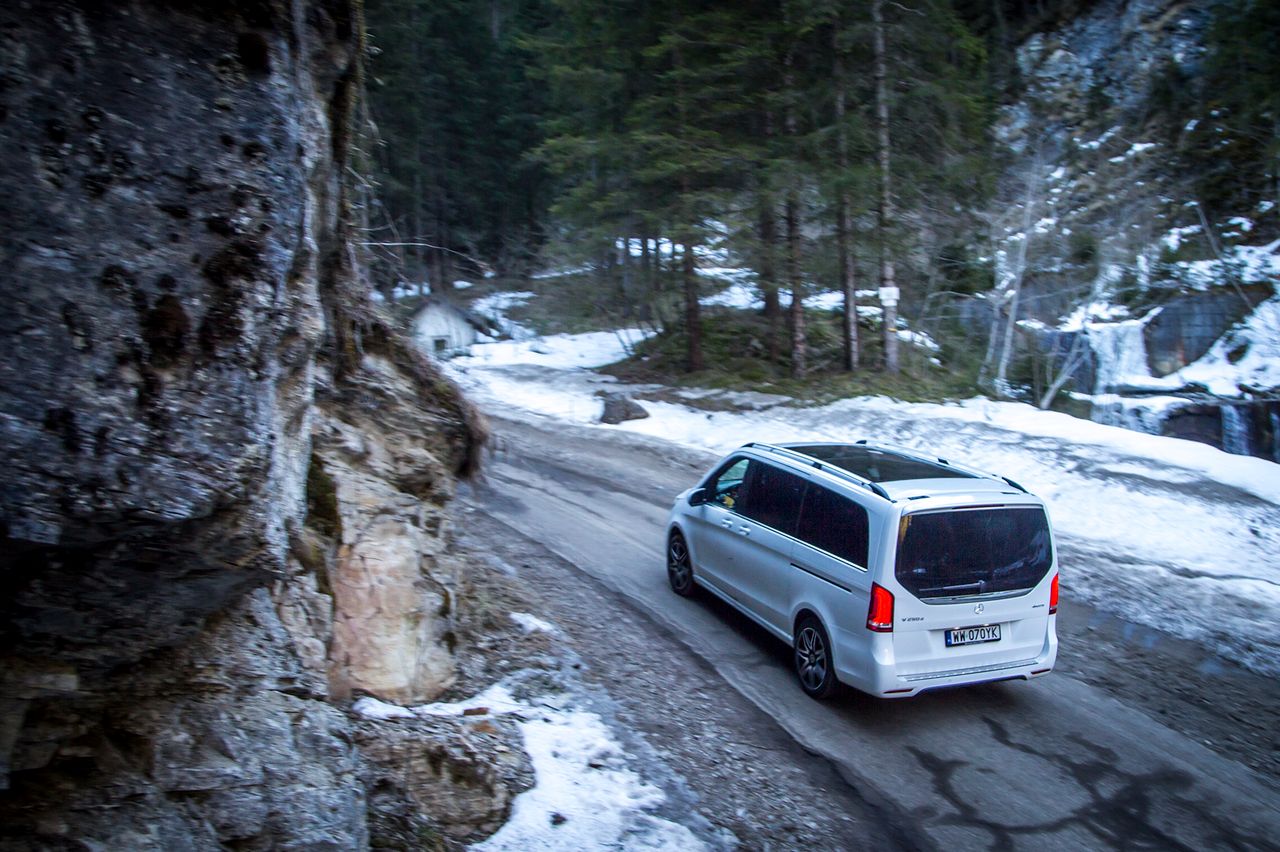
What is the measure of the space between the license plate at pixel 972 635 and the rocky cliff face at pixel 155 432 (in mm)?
4138

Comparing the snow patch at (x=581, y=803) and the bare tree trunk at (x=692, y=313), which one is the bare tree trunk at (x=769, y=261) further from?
the snow patch at (x=581, y=803)

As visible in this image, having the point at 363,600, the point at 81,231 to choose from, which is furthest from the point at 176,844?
the point at 363,600

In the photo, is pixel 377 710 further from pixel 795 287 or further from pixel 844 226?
pixel 844 226

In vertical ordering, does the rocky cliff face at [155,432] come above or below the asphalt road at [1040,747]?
above

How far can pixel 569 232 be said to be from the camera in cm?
2548

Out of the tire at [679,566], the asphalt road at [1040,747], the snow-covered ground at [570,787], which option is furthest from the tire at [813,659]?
the tire at [679,566]

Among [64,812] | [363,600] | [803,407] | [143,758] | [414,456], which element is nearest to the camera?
[64,812]

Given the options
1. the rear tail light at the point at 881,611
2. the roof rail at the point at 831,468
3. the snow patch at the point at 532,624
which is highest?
the roof rail at the point at 831,468

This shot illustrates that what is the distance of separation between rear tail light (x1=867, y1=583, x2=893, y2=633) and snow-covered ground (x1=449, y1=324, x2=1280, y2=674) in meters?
3.83

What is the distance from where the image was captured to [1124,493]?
11.8 meters

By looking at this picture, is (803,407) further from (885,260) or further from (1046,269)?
(1046,269)

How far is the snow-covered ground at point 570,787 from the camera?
4.73 m

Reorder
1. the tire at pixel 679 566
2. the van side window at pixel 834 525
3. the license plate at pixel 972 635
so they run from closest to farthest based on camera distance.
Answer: the license plate at pixel 972 635 → the van side window at pixel 834 525 → the tire at pixel 679 566

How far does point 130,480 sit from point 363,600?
329cm
